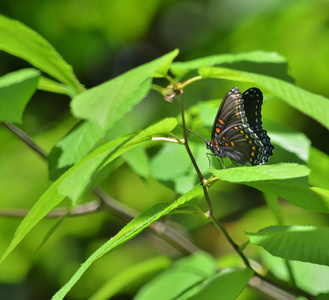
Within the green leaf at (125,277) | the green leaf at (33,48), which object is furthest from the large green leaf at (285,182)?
the green leaf at (125,277)

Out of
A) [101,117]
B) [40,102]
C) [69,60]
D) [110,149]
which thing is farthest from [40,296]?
[101,117]

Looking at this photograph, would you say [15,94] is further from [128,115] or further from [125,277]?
[128,115]

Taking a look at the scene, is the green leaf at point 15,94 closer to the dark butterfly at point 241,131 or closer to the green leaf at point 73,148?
the green leaf at point 73,148

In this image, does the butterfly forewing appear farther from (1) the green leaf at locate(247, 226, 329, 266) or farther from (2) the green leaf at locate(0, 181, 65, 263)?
(2) the green leaf at locate(0, 181, 65, 263)

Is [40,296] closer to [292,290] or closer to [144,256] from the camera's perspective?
[144,256]

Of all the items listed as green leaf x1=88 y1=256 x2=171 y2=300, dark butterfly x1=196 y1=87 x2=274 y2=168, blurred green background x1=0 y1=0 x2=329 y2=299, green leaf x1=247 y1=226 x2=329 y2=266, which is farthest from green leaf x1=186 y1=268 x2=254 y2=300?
blurred green background x1=0 y1=0 x2=329 y2=299
